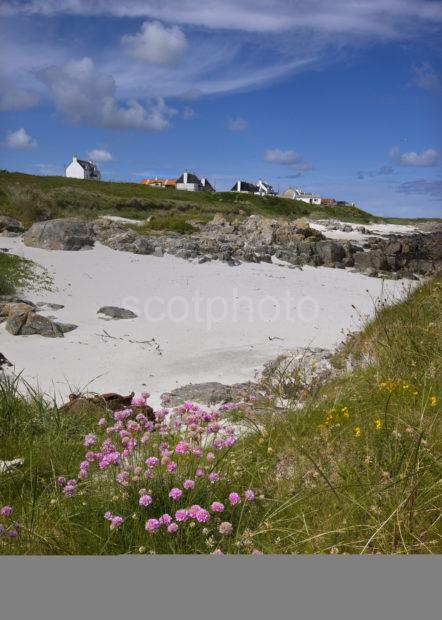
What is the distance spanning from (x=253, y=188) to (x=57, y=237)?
75.6 m

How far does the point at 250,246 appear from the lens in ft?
71.6

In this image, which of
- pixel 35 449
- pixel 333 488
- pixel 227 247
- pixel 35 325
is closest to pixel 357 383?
pixel 333 488

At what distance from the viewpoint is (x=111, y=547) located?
95.3 inches

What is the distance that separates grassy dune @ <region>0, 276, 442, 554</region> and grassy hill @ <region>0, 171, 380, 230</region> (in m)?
18.4

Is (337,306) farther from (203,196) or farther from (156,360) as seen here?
(203,196)

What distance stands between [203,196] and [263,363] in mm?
55552

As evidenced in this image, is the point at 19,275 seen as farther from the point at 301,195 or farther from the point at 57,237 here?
the point at 301,195

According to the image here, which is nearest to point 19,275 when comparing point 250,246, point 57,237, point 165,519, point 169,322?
point 57,237

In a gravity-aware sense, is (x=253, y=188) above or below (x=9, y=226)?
above

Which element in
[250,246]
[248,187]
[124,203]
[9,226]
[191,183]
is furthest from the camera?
[248,187]

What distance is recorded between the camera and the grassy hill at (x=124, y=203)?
2355cm

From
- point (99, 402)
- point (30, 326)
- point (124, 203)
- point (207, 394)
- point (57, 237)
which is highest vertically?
point (124, 203)

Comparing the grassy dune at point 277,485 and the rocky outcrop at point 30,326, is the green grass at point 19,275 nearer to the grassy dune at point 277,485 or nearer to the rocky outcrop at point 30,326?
the rocky outcrop at point 30,326

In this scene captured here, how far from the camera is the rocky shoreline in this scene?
17406mm
